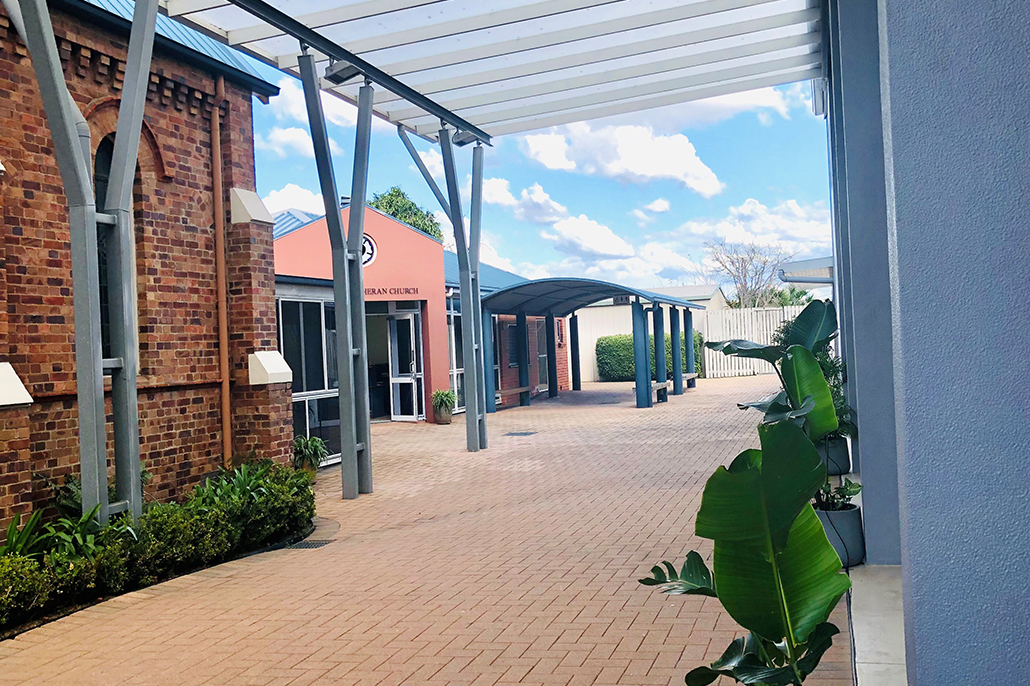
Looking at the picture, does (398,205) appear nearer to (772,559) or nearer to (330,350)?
(330,350)

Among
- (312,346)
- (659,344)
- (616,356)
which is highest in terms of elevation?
(312,346)

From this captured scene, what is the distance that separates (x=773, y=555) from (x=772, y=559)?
20 mm

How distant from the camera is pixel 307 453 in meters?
12.7

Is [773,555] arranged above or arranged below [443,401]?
above

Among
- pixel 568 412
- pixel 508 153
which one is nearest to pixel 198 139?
pixel 568 412

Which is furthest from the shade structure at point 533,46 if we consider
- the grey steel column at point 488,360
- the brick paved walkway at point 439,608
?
the grey steel column at point 488,360

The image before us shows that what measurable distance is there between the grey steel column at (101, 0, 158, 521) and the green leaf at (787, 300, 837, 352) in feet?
18.1

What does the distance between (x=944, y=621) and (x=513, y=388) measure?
23824 millimetres

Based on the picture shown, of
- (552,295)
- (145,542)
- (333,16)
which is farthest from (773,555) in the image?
(552,295)

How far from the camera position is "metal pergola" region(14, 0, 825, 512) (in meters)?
7.22

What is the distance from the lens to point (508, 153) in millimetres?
147625

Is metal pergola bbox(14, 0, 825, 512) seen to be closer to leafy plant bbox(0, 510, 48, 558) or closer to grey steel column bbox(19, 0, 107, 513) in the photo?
grey steel column bbox(19, 0, 107, 513)

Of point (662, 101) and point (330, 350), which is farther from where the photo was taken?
point (330, 350)

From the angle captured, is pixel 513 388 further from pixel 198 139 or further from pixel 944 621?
pixel 944 621
